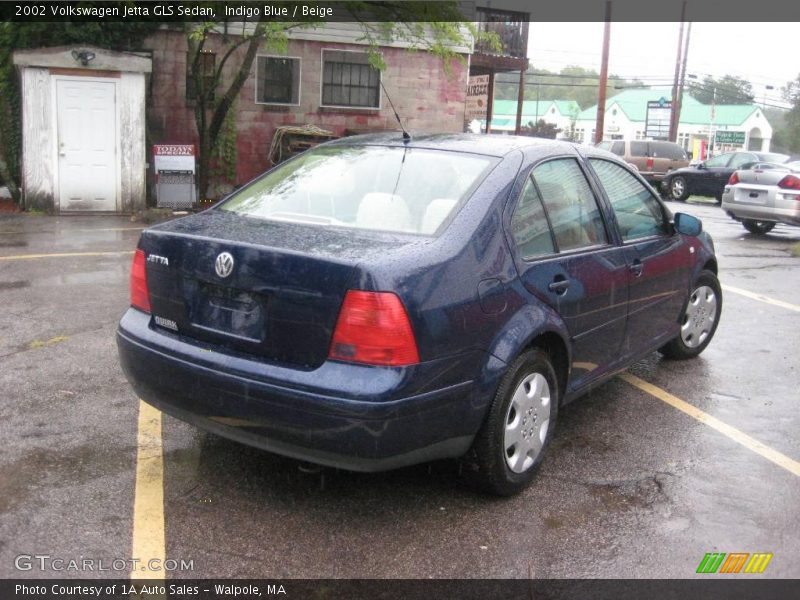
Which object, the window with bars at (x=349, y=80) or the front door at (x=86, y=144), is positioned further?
the window with bars at (x=349, y=80)

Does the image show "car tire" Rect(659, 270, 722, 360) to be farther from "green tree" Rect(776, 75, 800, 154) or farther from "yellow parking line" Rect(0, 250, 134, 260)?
"green tree" Rect(776, 75, 800, 154)

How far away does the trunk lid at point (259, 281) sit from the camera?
10.4 feet

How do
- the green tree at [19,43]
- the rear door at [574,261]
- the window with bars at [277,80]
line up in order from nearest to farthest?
1. the rear door at [574,261]
2. the green tree at [19,43]
3. the window with bars at [277,80]

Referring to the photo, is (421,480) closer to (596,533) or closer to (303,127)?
(596,533)

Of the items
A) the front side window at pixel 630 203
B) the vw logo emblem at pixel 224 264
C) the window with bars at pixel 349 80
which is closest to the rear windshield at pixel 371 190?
the vw logo emblem at pixel 224 264

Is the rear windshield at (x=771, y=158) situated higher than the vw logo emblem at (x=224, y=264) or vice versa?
the rear windshield at (x=771, y=158)

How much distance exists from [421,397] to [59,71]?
12308mm

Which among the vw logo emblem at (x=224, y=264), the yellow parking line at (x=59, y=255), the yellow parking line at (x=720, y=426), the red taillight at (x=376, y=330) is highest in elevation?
the vw logo emblem at (x=224, y=264)

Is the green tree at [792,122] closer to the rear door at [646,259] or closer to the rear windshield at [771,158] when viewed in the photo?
the rear windshield at [771,158]

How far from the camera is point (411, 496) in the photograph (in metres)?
3.73

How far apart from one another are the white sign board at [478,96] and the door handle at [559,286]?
21.7m

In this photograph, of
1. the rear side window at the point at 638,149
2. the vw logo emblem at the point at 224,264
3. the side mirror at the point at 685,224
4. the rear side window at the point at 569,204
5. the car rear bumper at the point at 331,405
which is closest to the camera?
→ the car rear bumper at the point at 331,405

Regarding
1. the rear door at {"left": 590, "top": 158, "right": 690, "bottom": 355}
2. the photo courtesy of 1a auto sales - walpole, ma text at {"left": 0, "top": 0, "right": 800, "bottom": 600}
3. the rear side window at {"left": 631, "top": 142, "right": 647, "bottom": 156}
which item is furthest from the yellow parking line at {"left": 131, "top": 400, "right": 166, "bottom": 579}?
the rear side window at {"left": 631, "top": 142, "right": 647, "bottom": 156}

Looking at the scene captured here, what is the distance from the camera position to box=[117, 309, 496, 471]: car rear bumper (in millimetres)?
3084
